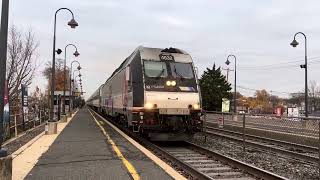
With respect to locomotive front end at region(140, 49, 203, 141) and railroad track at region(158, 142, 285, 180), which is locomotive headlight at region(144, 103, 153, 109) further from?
railroad track at region(158, 142, 285, 180)

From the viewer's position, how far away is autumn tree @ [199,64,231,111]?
67188 mm

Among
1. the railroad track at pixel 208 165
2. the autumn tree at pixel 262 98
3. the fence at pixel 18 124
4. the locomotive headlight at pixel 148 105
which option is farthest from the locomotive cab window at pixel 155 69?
the autumn tree at pixel 262 98

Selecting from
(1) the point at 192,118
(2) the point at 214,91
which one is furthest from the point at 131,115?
(2) the point at 214,91

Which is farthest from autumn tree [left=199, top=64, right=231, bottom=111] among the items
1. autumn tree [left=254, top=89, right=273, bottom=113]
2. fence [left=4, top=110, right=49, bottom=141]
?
autumn tree [left=254, top=89, right=273, bottom=113]

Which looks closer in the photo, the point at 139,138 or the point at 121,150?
the point at 121,150

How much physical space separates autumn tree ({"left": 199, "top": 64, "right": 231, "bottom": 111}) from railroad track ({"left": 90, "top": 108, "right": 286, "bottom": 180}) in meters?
49.0

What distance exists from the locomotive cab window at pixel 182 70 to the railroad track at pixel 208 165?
9.49 feet

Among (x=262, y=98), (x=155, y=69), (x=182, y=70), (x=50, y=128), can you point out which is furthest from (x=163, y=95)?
(x=262, y=98)

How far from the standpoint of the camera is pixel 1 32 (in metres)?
7.71

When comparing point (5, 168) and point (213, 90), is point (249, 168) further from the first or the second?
point (213, 90)

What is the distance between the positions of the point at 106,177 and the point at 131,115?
8.67 m

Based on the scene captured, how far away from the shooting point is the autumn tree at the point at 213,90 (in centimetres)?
6719

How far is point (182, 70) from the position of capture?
19188 millimetres

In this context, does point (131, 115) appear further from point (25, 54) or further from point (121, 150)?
point (25, 54)
